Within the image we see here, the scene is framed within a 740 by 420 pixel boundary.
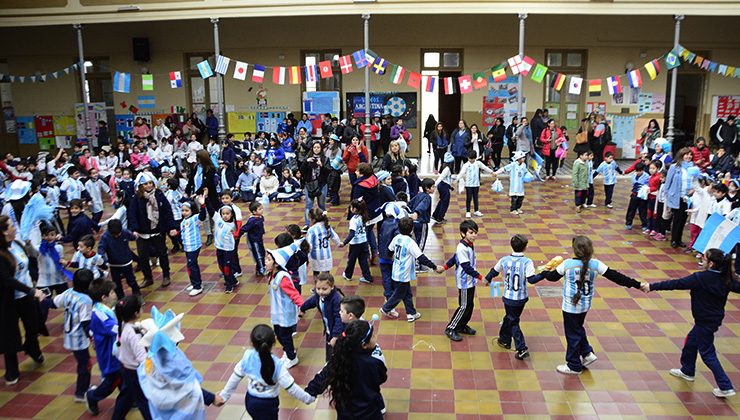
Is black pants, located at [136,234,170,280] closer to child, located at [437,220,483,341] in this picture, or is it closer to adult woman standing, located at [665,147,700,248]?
child, located at [437,220,483,341]

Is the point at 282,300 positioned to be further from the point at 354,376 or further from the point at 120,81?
the point at 120,81

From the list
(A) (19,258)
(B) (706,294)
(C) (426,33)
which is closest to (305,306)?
(A) (19,258)

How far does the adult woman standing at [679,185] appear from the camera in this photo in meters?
9.85

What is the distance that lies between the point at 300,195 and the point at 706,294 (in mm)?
10304

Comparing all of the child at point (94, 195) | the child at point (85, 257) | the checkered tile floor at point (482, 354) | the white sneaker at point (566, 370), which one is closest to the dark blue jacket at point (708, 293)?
the checkered tile floor at point (482, 354)

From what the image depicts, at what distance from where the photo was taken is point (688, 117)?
69.8 feet

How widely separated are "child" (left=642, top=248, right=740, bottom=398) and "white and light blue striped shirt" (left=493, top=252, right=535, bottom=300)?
1252 millimetres

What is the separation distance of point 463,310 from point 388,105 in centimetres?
1401

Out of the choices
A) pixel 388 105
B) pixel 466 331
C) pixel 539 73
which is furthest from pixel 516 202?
pixel 388 105

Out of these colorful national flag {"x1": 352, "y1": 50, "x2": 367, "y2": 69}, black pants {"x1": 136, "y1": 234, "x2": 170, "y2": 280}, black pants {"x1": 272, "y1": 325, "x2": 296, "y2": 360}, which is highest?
colorful national flag {"x1": 352, "y1": 50, "x2": 367, "y2": 69}

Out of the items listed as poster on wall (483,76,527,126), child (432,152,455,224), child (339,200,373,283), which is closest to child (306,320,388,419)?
child (339,200,373,283)

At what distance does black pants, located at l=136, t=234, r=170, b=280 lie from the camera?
8719 mm

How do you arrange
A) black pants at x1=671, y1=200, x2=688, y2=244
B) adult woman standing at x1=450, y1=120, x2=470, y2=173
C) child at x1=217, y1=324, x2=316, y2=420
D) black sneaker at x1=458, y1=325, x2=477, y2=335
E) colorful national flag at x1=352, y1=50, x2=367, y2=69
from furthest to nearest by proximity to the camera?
1. colorful national flag at x1=352, y1=50, x2=367, y2=69
2. adult woman standing at x1=450, y1=120, x2=470, y2=173
3. black pants at x1=671, y1=200, x2=688, y2=244
4. black sneaker at x1=458, y1=325, x2=477, y2=335
5. child at x1=217, y1=324, x2=316, y2=420

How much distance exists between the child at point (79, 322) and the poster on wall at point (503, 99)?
52.6 ft
